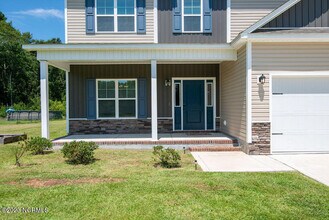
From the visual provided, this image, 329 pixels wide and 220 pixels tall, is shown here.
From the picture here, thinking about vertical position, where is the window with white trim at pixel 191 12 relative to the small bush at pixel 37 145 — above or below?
above

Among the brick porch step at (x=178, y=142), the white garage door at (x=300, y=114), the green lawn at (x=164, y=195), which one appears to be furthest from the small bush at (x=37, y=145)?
the white garage door at (x=300, y=114)

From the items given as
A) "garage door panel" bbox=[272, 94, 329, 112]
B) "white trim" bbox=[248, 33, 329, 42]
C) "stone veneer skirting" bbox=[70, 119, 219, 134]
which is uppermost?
"white trim" bbox=[248, 33, 329, 42]

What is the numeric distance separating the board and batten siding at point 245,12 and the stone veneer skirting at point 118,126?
14.8ft

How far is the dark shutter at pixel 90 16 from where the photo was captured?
35.2ft

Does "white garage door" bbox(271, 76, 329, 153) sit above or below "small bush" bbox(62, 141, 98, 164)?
above

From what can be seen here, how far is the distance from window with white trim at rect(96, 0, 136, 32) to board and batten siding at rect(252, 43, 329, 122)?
16.5ft

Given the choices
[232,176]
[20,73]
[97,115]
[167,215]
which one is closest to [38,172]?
[167,215]

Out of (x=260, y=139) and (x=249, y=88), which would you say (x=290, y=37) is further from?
(x=260, y=139)

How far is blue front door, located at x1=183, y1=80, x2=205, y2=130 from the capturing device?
459 inches

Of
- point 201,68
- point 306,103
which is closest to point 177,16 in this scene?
point 201,68

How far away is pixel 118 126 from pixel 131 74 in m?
2.19

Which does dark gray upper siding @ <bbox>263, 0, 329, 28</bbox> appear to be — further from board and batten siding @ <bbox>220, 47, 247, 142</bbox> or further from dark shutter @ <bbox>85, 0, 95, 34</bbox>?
dark shutter @ <bbox>85, 0, 95, 34</bbox>

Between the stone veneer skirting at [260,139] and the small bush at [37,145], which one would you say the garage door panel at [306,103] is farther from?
the small bush at [37,145]

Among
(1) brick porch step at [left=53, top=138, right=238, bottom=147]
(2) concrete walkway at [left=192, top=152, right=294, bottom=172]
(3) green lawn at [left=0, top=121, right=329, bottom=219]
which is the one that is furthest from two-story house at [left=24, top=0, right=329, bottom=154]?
(3) green lawn at [left=0, top=121, right=329, bottom=219]
